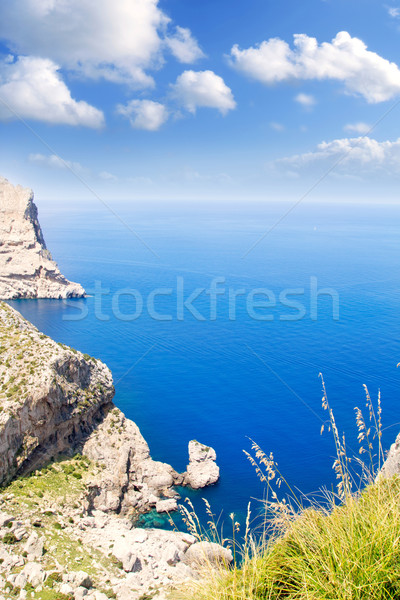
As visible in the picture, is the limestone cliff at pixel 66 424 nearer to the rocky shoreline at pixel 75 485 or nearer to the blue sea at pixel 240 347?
the rocky shoreline at pixel 75 485

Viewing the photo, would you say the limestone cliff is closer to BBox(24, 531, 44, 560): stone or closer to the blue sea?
the blue sea

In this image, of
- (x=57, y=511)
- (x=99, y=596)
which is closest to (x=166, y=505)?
(x=57, y=511)

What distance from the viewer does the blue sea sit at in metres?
46.7

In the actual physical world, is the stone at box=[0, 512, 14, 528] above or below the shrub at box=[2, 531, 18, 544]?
above

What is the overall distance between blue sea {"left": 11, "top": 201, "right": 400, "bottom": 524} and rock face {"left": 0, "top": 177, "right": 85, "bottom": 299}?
3.90 m

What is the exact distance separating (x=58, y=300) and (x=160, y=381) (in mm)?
51556

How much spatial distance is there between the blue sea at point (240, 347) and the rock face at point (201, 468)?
1082mm

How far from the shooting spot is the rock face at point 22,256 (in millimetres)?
100688

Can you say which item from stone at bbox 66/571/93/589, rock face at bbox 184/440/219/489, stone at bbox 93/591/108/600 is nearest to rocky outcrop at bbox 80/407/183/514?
rock face at bbox 184/440/219/489

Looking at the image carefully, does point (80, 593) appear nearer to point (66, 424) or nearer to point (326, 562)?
point (66, 424)

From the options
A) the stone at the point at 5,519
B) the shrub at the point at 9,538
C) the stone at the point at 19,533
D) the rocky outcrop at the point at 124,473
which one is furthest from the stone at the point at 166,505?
the shrub at the point at 9,538

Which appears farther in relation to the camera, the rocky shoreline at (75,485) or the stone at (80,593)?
the rocky shoreline at (75,485)

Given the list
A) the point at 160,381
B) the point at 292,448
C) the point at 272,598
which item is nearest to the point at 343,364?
the point at 292,448

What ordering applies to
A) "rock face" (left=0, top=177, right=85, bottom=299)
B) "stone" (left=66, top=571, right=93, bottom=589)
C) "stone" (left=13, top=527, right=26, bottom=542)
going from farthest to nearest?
"rock face" (left=0, top=177, right=85, bottom=299) < "stone" (left=13, top=527, right=26, bottom=542) < "stone" (left=66, top=571, right=93, bottom=589)
